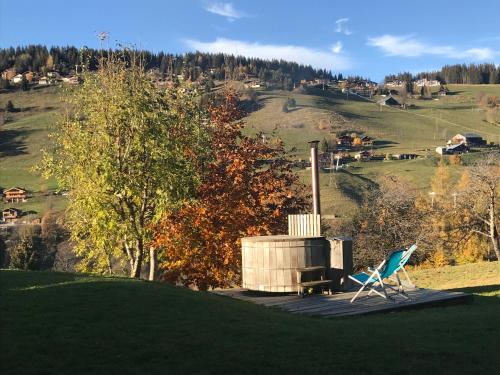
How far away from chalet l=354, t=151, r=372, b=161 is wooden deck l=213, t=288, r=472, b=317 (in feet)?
306

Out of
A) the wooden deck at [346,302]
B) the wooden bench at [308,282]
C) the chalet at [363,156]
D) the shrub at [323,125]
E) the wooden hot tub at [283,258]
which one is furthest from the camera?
the shrub at [323,125]

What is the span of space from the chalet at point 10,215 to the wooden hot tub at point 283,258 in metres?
74.1

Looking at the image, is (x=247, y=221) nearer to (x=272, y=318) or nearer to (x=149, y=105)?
(x=149, y=105)

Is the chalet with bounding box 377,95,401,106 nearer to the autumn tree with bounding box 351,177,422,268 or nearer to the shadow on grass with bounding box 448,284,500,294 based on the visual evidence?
the autumn tree with bounding box 351,177,422,268

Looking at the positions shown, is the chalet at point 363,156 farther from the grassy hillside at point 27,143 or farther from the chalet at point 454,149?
the grassy hillside at point 27,143

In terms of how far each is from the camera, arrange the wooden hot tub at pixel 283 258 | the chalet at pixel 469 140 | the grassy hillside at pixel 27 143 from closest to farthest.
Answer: the wooden hot tub at pixel 283 258
the grassy hillside at pixel 27 143
the chalet at pixel 469 140

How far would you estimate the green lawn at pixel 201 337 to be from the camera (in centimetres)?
562

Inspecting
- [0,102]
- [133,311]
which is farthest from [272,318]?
[0,102]

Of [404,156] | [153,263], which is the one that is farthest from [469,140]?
[153,263]

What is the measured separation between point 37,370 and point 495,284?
15554 mm

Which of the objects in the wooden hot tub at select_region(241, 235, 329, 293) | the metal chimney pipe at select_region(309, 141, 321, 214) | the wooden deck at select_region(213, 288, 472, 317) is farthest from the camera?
the metal chimney pipe at select_region(309, 141, 321, 214)

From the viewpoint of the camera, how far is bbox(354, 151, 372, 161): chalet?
104 meters

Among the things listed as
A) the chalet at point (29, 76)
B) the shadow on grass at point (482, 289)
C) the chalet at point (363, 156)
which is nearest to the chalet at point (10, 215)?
the chalet at point (363, 156)

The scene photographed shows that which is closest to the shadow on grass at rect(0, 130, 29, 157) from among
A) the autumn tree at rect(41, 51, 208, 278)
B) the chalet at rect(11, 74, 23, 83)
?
the chalet at rect(11, 74, 23, 83)
